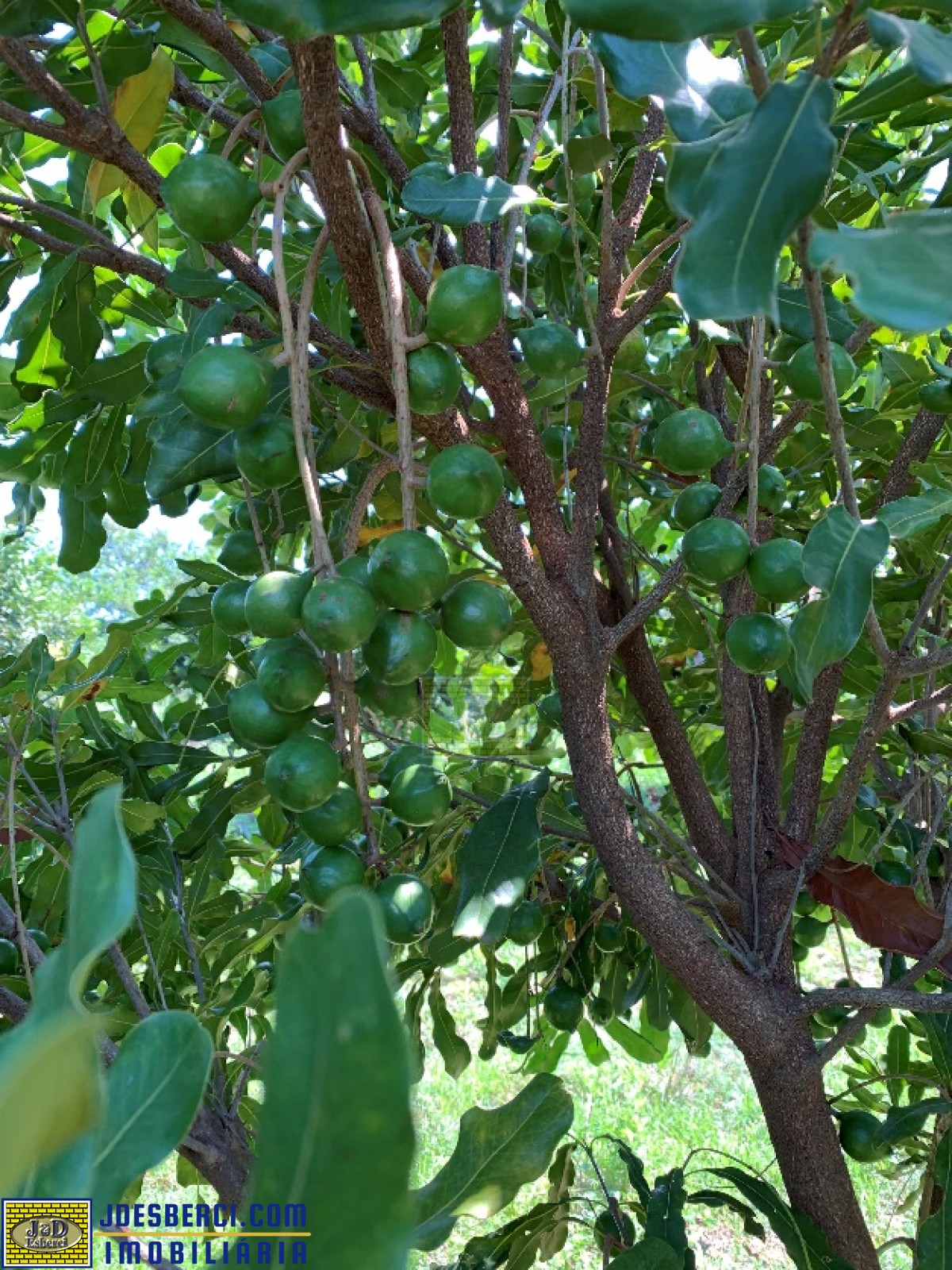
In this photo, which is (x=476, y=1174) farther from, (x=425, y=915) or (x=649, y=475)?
(x=649, y=475)

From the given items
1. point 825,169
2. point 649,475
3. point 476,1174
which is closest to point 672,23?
point 825,169

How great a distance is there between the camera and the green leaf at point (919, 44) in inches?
21.7

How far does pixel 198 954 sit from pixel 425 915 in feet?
2.18

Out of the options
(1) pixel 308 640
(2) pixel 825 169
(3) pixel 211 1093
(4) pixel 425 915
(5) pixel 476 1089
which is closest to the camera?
(2) pixel 825 169

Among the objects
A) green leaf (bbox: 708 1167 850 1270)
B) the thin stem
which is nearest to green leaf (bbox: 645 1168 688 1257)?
green leaf (bbox: 708 1167 850 1270)

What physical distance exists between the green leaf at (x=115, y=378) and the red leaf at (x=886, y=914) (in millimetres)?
1044

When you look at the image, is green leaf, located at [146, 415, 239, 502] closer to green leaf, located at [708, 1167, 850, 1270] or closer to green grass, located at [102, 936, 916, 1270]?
green leaf, located at [708, 1167, 850, 1270]

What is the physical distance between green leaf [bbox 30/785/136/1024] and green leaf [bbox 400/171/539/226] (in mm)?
680

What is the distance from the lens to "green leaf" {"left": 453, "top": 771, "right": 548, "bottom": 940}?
3.94 ft

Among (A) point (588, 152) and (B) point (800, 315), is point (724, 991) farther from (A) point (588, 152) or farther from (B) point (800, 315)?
(A) point (588, 152)

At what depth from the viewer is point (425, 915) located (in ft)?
3.36

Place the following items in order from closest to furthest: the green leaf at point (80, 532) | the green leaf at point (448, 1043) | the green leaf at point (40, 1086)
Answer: the green leaf at point (40, 1086)
the green leaf at point (80, 532)
the green leaf at point (448, 1043)

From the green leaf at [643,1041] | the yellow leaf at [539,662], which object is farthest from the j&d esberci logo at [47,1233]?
the green leaf at [643,1041]

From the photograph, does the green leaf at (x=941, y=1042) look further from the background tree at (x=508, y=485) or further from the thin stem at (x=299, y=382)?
the thin stem at (x=299, y=382)
